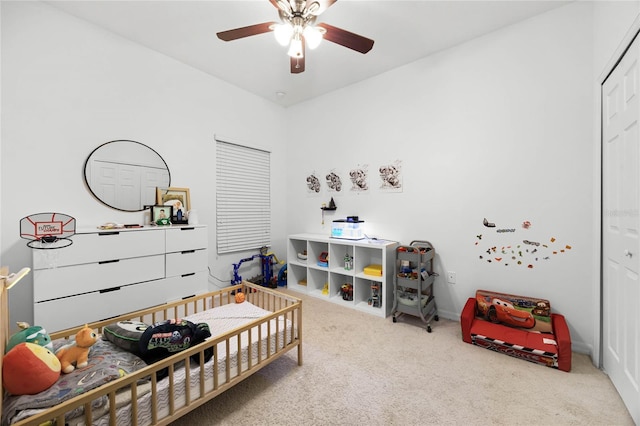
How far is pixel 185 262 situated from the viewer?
2646 millimetres

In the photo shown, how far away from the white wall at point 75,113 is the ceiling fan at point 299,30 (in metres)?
1.50

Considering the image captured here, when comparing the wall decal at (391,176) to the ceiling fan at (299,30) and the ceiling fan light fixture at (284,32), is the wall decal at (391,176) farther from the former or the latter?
the ceiling fan light fixture at (284,32)

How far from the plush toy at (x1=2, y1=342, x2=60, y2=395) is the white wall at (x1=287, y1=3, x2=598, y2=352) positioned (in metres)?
2.90

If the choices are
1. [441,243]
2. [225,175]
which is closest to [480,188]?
[441,243]

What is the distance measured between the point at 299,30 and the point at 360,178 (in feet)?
6.37

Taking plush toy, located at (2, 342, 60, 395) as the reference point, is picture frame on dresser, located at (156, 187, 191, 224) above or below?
above

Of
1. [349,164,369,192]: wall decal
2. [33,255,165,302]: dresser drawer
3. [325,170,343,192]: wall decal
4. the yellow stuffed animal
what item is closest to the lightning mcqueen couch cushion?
[349,164,369,192]: wall decal

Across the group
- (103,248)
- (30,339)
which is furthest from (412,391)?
(103,248)

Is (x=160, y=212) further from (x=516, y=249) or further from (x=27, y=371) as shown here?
(x=516, y=249)

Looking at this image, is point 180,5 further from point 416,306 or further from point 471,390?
point 471,390

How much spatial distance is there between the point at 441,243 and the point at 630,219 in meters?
1.44

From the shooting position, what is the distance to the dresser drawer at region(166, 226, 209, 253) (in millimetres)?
2550

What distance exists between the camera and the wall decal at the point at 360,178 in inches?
133

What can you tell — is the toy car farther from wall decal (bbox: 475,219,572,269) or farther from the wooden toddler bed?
the wooden toddler bed
